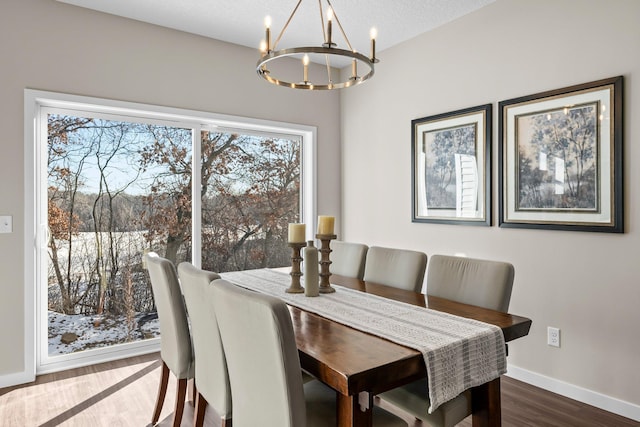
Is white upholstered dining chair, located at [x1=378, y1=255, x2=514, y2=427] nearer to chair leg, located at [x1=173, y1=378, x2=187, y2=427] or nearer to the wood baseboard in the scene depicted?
chair leg, located at [x1=173, y1=378, x2=187, y2=427]

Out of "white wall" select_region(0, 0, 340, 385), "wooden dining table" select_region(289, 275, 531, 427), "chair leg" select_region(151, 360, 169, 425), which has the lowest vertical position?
"chair leg" select_region(151, 360, 169, 425)

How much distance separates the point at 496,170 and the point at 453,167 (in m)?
0.39

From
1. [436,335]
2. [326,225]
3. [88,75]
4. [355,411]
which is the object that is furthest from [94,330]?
[436,335]

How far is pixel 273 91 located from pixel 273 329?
3195mm

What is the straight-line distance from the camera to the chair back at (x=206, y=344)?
68.3 inches

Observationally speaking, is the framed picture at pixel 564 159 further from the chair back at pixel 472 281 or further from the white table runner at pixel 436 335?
the white table runner at pixel 436 335

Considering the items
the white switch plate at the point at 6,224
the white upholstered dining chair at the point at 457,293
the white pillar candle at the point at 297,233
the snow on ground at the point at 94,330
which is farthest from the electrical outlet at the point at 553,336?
the white switch plate at the point at 6,224

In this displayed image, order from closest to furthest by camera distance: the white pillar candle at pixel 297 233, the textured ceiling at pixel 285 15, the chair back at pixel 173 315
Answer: the chair back at pixel 173 315 < the white pillar candle at pixel 297 233 < the textured ceiling at pixel 285 15

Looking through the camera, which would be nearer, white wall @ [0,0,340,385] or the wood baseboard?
the wood baseboard

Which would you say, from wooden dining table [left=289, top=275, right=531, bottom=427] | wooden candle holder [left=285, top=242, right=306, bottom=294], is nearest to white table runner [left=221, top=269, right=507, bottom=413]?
wooden dining table [left=289, top=275, right=531, bottom=427]

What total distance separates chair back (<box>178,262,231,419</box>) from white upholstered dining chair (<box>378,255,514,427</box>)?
2.34ft

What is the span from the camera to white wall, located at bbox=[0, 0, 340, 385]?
2.87 m

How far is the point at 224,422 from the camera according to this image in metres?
1.76

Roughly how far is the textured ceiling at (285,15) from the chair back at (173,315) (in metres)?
2.01
